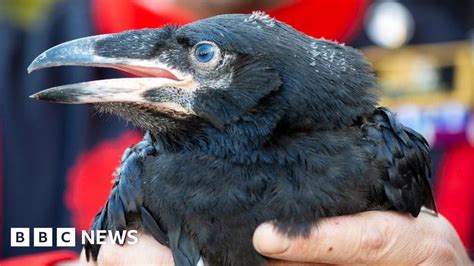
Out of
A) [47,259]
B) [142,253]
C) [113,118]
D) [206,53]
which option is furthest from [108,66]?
[113,118]

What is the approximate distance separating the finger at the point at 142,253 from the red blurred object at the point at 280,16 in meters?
1.24

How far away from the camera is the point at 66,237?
194cm

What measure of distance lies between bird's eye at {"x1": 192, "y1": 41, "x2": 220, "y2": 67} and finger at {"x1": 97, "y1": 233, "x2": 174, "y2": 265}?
385 millimetres

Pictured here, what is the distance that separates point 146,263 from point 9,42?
66.7 inches

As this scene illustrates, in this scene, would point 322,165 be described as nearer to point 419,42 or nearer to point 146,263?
point 146,263

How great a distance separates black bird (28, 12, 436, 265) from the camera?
1.55 meters

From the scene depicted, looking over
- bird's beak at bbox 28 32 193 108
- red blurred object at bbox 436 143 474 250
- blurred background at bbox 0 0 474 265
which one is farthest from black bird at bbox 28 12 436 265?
red blurred object at bbox 436 143 474 250

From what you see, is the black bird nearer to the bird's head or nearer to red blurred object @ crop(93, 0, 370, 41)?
the bird's head

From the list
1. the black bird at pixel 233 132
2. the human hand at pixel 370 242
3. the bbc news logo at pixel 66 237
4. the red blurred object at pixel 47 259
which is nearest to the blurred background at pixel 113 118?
the red blurred object at pixel 47 259

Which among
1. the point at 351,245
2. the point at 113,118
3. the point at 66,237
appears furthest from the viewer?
the point at 113,118

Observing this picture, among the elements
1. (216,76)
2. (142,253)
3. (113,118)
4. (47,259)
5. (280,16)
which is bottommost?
(47,259)

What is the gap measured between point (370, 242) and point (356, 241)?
43 mm

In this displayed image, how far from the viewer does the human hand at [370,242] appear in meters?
1.58

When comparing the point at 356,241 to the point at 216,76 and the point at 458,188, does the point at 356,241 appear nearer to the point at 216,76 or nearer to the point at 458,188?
the point at 216,76
